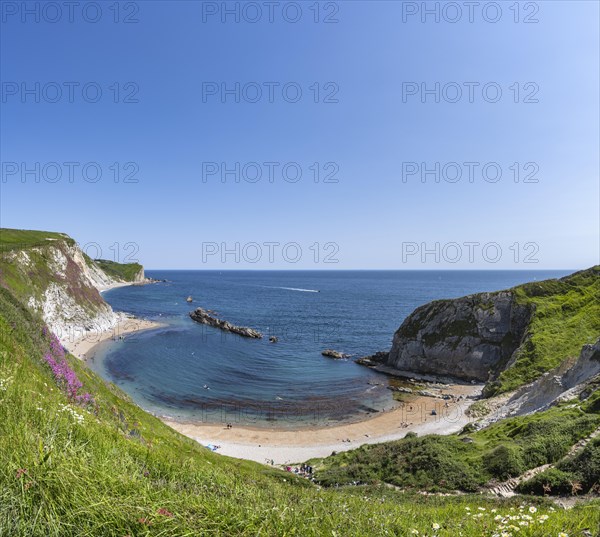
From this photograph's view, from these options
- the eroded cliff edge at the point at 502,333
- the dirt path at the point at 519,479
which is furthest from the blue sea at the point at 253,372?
the dirt path at the point at 519,479

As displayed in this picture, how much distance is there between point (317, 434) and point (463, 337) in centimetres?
3562

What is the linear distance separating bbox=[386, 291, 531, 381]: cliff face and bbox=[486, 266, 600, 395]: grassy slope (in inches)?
130

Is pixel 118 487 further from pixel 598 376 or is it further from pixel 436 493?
pixel 598 376

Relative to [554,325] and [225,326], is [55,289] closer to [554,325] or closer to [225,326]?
[225,326]

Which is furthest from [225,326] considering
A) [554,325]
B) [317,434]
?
[554,325]

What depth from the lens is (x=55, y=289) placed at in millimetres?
69875

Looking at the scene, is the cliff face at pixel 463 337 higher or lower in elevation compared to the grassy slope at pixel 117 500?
lower

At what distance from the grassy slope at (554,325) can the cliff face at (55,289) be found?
72.5 meters

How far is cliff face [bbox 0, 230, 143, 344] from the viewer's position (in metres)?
59.9

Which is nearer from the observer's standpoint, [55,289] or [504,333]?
[504,333]

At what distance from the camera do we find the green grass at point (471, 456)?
18.6m

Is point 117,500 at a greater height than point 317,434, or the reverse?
point 117,500

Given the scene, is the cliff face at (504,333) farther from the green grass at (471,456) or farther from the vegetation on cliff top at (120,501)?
the vegetation on cliff top at (120,501)

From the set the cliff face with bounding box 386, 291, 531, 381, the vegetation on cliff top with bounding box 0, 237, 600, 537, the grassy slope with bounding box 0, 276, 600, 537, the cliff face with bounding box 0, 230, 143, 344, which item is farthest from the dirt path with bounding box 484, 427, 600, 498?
the cliff face with bounding box 0, 230, 143, 344
